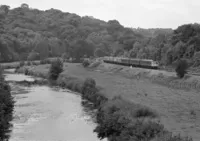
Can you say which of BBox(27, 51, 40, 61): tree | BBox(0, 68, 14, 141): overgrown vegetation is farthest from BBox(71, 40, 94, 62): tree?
BBox(0, 68, 14, 141): overgrown vegetation

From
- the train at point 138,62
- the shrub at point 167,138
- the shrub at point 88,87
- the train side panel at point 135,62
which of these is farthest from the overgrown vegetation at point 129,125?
the train side panel at point 135,62

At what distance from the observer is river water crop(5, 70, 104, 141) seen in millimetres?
39219

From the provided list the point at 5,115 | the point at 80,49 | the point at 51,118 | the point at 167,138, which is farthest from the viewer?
the point at 80,49

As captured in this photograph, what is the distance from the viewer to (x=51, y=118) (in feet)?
156

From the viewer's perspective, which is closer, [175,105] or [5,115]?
[5,115]

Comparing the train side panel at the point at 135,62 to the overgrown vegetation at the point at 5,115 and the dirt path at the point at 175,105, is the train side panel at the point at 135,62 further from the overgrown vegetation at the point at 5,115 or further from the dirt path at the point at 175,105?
the overgrown vegetation at the point at 5,115

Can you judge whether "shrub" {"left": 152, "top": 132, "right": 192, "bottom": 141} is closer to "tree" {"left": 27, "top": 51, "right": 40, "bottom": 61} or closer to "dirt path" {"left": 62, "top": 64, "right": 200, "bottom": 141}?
"dirt path" {"left": 62, "top": 64, "right": 200, "bottom": 141}

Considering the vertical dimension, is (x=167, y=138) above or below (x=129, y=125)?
above

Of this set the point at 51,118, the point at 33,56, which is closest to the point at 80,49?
the point at 33,56

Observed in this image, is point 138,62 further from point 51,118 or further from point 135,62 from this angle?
point 51,118

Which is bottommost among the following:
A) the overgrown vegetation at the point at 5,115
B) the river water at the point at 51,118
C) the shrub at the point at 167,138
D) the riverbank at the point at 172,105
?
the river water at the point at 51,118

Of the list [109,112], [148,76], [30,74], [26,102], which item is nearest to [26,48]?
[30,74]

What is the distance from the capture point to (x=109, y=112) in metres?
42.1

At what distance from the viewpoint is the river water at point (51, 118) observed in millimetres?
39219
